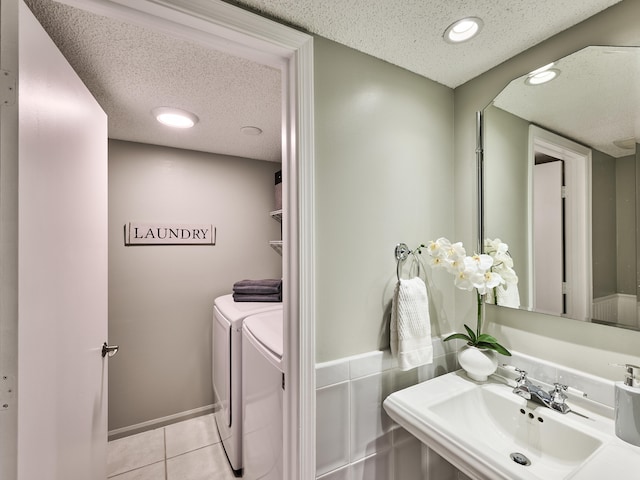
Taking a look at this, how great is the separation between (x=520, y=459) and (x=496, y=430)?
4.4 inches

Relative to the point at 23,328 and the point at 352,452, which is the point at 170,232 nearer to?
the point at 23,328

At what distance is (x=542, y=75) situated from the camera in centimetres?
106

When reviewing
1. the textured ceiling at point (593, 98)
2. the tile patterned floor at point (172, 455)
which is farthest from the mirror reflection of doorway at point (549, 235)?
the tile patterned floor at point (172, 455)

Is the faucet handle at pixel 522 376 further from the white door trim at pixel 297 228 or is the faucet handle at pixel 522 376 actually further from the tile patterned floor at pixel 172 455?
the tile patterned floor at pixel 172 455

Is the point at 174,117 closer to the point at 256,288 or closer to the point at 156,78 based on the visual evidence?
the point at 156,78

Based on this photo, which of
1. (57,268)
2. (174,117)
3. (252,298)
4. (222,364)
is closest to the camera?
(57,268)

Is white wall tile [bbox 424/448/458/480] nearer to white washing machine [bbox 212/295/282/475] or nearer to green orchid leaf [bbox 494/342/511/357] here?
green orchid leaf [bbox 494/342/511/357]

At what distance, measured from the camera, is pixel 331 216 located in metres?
1.03

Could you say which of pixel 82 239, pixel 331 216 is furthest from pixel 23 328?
pixel 331 216

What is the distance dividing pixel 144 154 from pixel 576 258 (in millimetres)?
2705

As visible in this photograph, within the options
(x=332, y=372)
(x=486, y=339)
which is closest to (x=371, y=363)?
(x=332, y=372)

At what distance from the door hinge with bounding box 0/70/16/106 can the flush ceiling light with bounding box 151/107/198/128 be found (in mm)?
1018

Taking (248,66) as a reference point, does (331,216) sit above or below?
below

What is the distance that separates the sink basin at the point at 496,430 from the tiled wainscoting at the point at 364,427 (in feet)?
0.28
